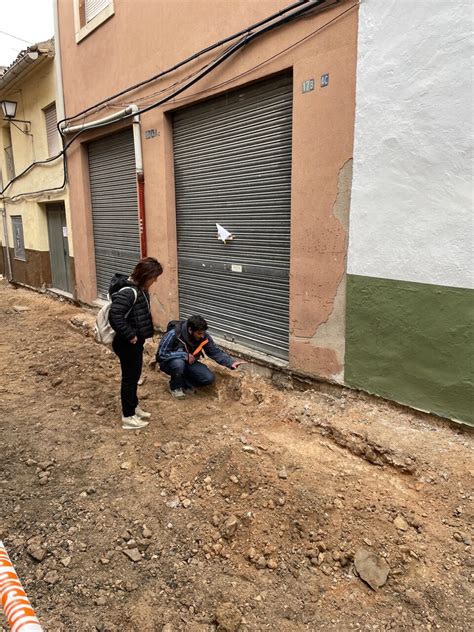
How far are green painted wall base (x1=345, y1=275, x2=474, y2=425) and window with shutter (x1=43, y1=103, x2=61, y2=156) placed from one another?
8.75 m

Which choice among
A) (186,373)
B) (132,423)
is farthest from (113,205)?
(132,423)

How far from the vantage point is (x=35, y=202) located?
460 inches

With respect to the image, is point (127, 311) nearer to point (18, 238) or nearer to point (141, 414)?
point (141, 414)

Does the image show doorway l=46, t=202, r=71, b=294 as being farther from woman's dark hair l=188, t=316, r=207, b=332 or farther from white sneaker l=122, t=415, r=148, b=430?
white sneaker l=122, t=415, r=148, b=430

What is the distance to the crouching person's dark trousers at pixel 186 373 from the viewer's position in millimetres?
5066

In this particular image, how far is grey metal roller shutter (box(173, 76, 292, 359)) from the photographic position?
16.9 ft

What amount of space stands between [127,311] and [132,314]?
8 centimetres

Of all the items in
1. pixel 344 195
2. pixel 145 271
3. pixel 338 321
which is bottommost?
pixel 338 321

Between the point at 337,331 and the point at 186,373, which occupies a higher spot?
the point at 337,331

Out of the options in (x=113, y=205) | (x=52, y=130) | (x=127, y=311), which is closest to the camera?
(x=127, y=311)

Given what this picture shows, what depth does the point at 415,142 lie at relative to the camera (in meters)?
3.64

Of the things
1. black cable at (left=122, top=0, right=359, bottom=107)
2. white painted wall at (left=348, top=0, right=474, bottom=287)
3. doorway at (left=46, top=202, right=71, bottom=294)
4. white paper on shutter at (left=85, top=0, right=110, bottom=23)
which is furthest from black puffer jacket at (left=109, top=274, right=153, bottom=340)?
doorway at (left=46, top=202, right=71, bottom=294)

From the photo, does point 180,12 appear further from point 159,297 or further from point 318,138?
point 159,297

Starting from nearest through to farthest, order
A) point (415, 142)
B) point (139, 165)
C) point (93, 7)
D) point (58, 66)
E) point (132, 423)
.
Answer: point (415, 142) < point (132, 423) < point (139, 165) < point (93, 7) < point (58, 66)
